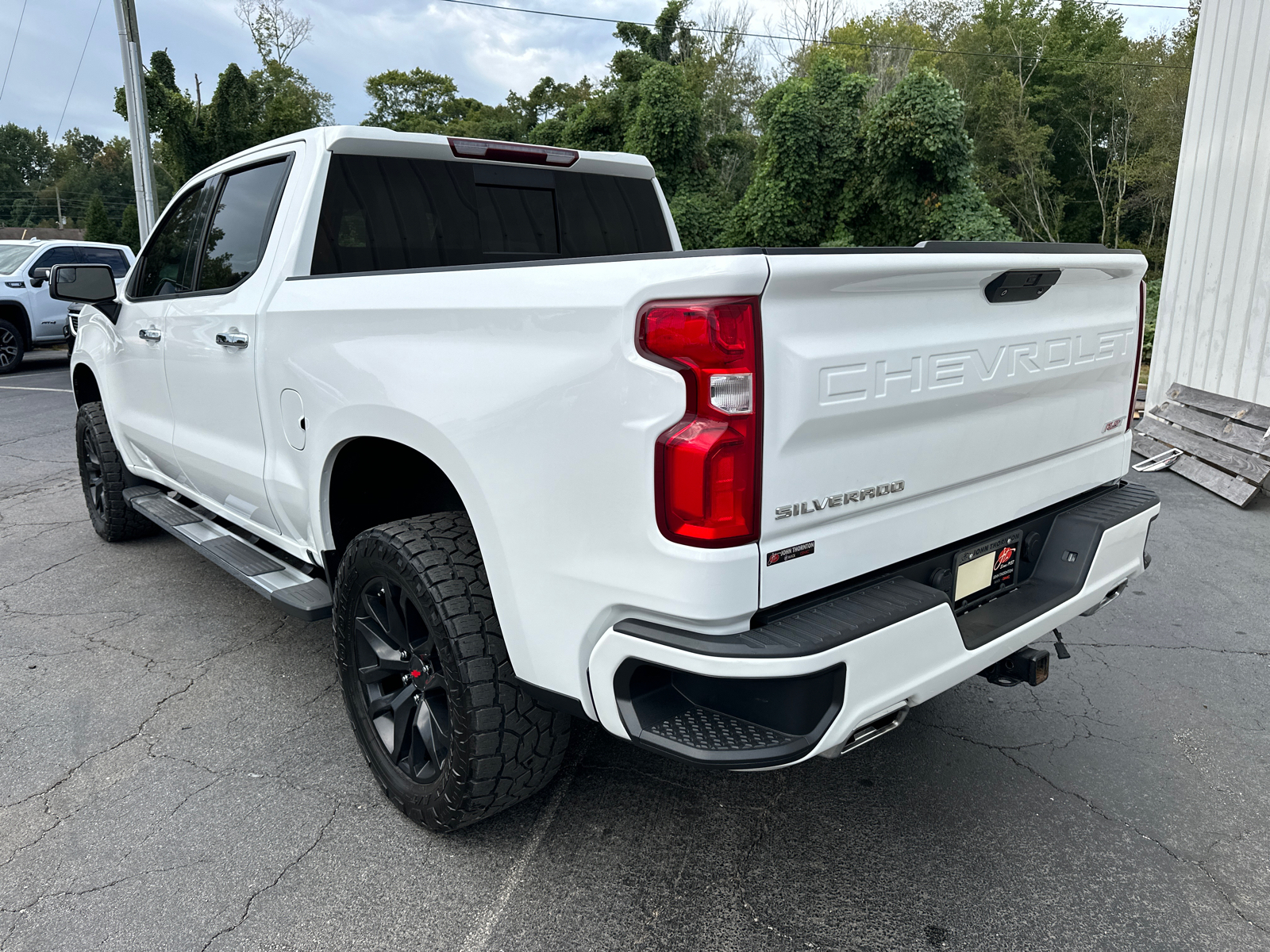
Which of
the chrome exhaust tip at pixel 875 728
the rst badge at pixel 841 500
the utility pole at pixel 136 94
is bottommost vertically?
the chrome exhaust tip at pixel 875 728

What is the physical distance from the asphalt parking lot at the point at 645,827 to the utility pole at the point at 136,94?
13.9 m

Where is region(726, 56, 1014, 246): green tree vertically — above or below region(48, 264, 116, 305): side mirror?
above

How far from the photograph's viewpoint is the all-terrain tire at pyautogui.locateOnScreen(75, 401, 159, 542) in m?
4.96

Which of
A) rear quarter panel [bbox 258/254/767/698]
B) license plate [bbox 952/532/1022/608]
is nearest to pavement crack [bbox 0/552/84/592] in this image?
rear quarter panel [bbox 258/254/767/698]

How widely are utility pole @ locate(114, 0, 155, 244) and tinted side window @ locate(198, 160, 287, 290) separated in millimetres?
13349

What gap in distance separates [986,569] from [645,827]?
122cm

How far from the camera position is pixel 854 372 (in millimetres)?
1832

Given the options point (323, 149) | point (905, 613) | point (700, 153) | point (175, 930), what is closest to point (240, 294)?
point (323, 149)

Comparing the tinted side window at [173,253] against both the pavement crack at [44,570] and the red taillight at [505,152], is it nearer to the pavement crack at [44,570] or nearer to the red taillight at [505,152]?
the red taillight at [505,152]

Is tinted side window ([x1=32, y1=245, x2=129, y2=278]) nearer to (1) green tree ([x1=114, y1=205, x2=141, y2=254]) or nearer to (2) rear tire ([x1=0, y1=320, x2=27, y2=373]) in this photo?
(2) rear tire ([x1=0, y1=320, x2=27, y2=373])

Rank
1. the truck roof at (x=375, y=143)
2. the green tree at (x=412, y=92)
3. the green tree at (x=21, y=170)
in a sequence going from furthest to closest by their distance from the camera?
the green tree at (x=21, y=170) → the green tree at (x=412, y=92) → the truck roof at (x=375, y=143)

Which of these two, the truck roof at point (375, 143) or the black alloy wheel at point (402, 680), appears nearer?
the black alloy wheel at point (402, 680)

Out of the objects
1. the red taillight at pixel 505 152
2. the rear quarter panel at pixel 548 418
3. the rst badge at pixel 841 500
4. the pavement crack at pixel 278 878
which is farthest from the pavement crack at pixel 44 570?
the rst badge at pixel 841 500

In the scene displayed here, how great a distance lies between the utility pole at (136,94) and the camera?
48.3 ft
